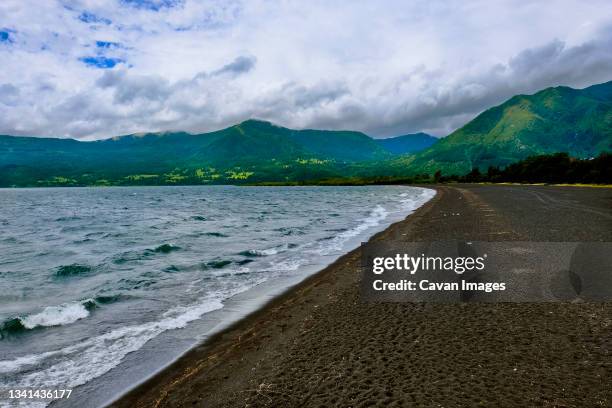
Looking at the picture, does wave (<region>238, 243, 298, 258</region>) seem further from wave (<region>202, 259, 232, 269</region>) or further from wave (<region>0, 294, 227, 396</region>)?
wave (<region>0, 294, 227, 396</region>)

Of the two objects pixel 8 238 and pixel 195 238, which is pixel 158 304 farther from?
pixel 8 238

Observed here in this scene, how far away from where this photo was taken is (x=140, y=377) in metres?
10.3

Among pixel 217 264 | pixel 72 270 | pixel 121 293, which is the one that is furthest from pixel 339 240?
pixel 72 270

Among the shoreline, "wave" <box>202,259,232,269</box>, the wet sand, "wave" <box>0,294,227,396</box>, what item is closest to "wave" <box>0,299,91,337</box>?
"wave" <box>0,294,227,396</box>

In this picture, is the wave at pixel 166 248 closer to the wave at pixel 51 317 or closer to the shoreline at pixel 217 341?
the wave at pixel 51 317

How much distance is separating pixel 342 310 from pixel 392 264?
757 centimetres

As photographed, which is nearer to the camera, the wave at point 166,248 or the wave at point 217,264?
the wave at point 217,264

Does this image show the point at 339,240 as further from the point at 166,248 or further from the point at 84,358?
the point at 84,358

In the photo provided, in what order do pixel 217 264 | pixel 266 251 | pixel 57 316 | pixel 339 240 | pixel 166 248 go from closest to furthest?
pixel 57 316 → pixel 217 264 → pixel 266 251 → pixel 166 248 → pixel 339 240

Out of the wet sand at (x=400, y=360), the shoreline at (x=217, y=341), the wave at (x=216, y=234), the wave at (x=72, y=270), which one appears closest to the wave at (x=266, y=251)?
the shoreline at (x=217, y=341)

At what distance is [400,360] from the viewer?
8.99m

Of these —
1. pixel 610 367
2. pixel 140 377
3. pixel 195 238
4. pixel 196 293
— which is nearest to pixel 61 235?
pixel 195 238

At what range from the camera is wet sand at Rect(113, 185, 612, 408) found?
7426 millimetres

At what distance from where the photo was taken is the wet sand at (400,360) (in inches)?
292
